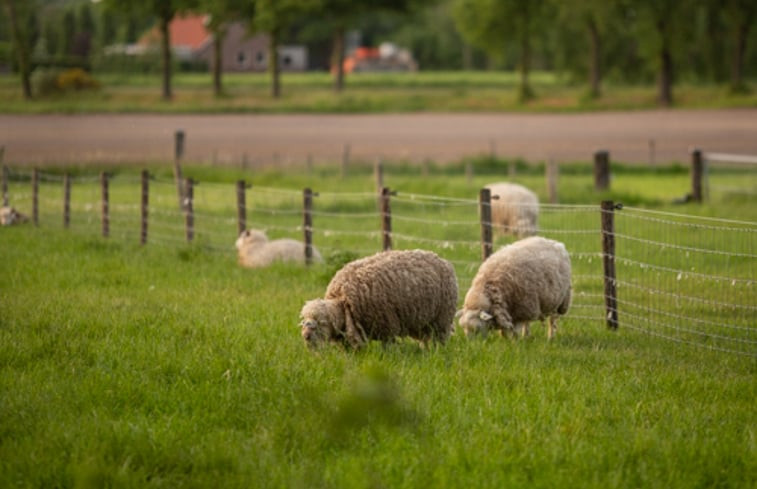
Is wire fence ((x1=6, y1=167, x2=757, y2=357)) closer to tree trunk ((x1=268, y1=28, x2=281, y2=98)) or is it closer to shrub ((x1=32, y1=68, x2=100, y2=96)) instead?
shrub ((x1=32, y1=68, x2=100, y2=96))

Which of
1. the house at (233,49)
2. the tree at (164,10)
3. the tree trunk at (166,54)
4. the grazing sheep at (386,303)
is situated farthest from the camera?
the house at (233,49)

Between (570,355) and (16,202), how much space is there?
21452 millimetres

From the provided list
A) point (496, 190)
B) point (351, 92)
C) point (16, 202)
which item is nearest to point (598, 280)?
point (496, 190)

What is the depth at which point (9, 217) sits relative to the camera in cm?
2567

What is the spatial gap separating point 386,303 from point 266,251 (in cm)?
808

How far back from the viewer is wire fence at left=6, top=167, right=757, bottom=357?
14289 mm

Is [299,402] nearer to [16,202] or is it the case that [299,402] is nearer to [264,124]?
[16,202]

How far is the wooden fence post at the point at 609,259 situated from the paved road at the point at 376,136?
33086 millimetres

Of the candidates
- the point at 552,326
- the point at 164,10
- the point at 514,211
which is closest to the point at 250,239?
the point at 514,211

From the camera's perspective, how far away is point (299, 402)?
9.29 metres

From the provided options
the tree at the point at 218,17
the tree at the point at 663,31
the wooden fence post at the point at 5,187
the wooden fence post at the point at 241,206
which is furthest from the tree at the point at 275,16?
the wooden fence post at the point at 241,206

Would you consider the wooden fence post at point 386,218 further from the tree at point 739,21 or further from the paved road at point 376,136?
the tree at point 739,21

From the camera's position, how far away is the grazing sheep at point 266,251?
19359 millimetres

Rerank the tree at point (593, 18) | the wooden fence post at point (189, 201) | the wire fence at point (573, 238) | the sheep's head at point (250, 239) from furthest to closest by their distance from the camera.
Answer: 1. the tree at point (593, 18)
2. the wooden fence post at point (189, 201)
3. the sheep's head at point (250, 239)
4. the wire fence at point (573, 238)
